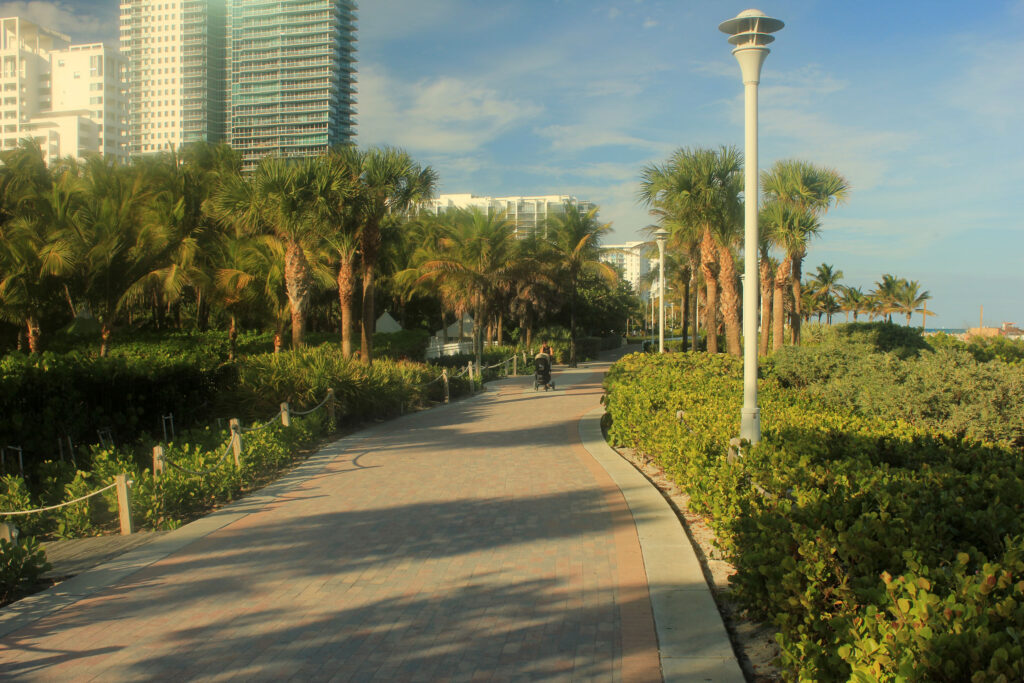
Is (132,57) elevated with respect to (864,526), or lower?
elevated

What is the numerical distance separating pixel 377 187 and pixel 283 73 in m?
142

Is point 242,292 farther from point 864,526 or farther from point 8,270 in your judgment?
point 864,526

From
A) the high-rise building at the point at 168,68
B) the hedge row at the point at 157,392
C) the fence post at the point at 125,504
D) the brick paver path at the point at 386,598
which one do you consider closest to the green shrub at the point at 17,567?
the brick paver path at the point at 386,598

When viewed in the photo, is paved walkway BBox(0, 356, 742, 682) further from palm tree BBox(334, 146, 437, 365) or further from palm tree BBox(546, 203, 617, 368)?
palm tree BBox(546, 203, 617, 368)

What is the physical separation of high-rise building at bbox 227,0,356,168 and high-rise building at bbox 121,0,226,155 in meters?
6.39

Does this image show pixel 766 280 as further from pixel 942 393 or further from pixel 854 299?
pixel 854 299

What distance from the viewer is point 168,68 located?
138 metres

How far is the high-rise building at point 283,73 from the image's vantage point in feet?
482

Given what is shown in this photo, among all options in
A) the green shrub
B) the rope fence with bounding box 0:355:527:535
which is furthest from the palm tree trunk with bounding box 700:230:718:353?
the green shrub

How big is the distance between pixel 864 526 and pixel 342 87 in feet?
533

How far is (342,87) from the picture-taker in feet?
502

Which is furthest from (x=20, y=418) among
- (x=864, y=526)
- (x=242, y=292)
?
(x=242, y=292)

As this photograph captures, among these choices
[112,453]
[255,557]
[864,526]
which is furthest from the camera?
[112,453]

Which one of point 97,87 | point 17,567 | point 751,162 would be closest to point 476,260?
point 751,162
